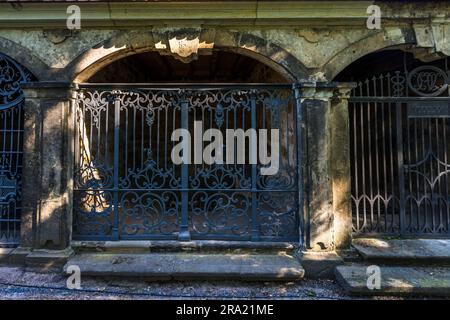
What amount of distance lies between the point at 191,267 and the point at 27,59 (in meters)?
3.45

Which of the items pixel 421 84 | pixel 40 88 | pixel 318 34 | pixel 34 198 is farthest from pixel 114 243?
pixel 421 84

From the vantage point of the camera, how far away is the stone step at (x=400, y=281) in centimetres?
343

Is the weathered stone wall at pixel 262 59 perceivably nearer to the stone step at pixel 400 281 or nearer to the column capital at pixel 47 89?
the column capital at pixel 47 89

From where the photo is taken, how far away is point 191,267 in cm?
378

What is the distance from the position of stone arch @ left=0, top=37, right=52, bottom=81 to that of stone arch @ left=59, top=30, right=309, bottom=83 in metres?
0.24

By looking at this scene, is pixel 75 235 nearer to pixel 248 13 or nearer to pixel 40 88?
pixel 40 88

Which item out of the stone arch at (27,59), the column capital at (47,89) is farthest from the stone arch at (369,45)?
the stone arch at (27,59)

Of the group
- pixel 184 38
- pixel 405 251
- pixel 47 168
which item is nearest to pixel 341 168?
pixel 405 251

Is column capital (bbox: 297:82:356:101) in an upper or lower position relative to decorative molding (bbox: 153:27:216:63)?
lower

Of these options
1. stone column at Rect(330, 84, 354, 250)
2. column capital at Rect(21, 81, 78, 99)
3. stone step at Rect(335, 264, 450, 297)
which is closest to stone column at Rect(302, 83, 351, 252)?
stone column at Rect(330, 84, 354, 250)

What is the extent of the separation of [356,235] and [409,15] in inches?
121

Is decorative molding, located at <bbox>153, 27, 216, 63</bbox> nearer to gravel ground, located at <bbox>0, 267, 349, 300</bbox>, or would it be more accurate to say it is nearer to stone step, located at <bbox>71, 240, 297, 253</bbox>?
stone step, located at <bbox>71, 240, 297, 253</bbox>

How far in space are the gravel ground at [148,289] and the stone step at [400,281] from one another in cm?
18

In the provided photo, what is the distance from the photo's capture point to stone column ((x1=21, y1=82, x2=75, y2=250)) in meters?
4.05
